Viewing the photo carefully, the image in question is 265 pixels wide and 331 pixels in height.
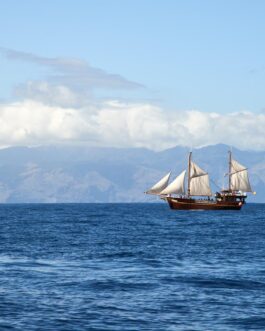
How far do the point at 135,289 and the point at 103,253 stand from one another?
2484 centimetres

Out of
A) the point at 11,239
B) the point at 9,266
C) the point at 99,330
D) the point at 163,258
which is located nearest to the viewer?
the point at 99,330

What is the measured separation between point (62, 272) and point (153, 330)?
20.8 meters

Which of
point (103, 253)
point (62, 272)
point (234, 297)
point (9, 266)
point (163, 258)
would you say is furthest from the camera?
point (103, 253)

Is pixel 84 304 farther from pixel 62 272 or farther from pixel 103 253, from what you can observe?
pixel 103 253

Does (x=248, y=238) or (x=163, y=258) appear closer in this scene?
(x=163, y=258)

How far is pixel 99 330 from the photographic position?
38.2 metres

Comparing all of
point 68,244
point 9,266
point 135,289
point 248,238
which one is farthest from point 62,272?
point 248,238

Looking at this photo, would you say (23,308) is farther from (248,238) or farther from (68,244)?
(248,238)

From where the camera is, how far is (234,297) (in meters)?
47.0

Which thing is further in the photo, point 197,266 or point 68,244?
point 68,244

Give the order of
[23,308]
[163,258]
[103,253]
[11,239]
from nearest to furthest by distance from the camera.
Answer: [23,308] < [163,258] < [103,253] < [11,239]

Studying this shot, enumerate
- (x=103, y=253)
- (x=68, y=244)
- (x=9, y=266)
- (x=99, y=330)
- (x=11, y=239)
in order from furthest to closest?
(x=11, y=239)
(x=68, y=244)
(x=103, y=253)
(x=9, y=266)
(x=99, y=330)

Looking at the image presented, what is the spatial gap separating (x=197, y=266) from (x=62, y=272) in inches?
478

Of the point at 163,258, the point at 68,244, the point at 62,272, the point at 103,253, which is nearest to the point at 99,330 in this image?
the point at 62,272
